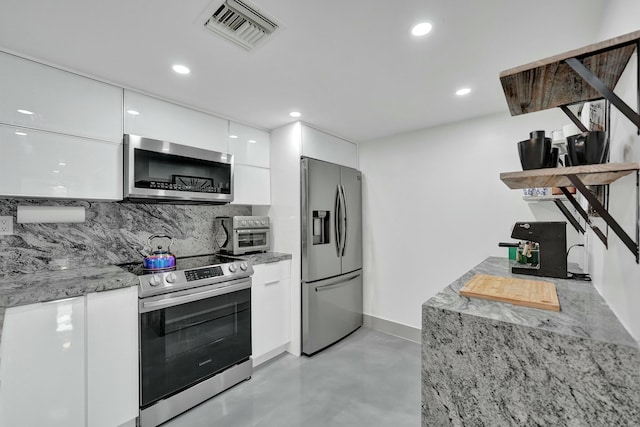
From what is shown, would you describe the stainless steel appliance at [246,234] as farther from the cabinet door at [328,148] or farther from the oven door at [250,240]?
the cabinet door at [328,148]

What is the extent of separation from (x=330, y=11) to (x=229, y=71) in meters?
0.86

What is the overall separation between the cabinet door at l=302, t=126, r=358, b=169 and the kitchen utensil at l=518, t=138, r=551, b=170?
2167 mm

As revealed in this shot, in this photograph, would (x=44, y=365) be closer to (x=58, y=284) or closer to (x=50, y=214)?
(x=58, y=284)

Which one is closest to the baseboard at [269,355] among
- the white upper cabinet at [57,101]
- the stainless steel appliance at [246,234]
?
the stainless steel appliance at [246,234]

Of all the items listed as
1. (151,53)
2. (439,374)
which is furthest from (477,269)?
(151,53)

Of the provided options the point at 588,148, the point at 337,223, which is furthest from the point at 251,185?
the point at 588,148

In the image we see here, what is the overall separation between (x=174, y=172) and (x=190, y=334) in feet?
4.22

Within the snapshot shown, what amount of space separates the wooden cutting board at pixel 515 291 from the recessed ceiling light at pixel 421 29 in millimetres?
1324

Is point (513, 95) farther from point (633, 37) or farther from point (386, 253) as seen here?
point (386, 253)

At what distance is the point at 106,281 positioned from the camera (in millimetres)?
1695

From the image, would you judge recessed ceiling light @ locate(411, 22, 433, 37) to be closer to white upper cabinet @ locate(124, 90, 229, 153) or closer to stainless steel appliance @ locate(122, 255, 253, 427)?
white upper cabinet @ locate(124, 90, 229, 153)

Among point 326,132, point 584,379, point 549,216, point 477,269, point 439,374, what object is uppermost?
point 326,132

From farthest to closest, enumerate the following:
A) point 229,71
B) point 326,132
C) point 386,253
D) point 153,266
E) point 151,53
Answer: point 386,253, point 326,132, point 153,266, point 229,71, point 151,53

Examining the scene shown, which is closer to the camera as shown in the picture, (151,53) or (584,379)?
(584,379)
